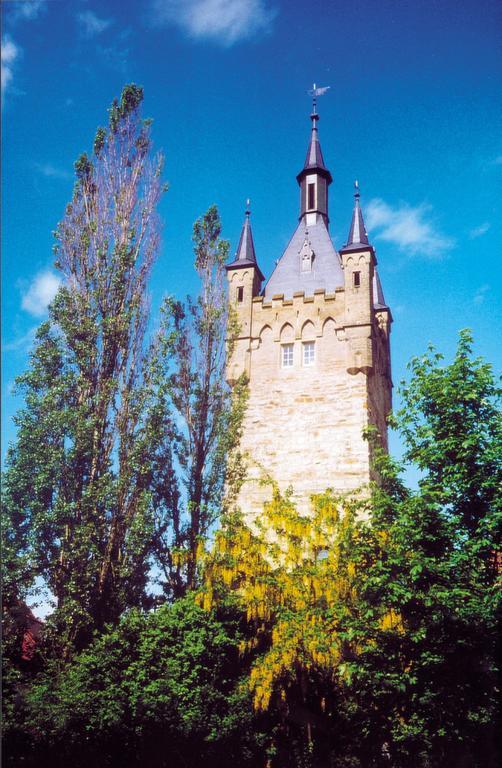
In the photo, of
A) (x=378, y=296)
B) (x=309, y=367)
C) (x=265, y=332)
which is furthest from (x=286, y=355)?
(x=378, y=296)

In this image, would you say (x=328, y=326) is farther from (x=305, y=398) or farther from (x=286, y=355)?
(x=305, y=398)

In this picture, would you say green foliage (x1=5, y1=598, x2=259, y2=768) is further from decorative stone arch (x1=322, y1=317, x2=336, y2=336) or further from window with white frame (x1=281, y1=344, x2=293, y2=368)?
decorative stone arch (x1=322, y1=317, x2=336, y2=336)

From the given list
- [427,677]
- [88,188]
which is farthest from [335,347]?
[427,677]

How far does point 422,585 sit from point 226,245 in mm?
11651

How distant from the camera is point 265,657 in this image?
13.1 m

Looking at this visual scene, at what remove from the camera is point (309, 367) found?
21.7 metres

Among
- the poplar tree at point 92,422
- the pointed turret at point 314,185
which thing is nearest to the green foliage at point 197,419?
the poplar tree at point 92,422

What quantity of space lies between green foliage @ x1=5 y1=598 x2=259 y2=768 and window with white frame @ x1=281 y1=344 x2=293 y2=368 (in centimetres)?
1071

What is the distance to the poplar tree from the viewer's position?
12969 millimetres

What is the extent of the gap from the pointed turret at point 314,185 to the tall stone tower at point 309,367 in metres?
3.51

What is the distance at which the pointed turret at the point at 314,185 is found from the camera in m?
28.3

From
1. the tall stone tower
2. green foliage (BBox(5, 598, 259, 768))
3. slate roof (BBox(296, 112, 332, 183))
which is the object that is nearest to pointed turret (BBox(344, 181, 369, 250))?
the tall stone tower

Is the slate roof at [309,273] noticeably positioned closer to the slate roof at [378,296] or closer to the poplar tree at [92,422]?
the slate roof at [378,296]

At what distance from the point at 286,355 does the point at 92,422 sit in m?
9.62
